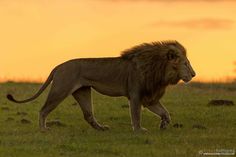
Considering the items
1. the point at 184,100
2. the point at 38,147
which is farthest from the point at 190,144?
the point at 184,100

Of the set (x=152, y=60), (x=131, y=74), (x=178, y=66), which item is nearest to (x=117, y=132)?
(x=131, y=74)

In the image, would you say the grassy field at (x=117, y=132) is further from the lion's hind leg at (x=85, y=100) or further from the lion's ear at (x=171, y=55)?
the lion's ear at (x=171, y=55)

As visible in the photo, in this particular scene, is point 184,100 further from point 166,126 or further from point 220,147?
point 220,147

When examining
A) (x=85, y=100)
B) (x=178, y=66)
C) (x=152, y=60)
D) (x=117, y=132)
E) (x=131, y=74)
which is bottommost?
(x=117, y=132)

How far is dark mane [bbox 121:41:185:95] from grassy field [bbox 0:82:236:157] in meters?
0.92

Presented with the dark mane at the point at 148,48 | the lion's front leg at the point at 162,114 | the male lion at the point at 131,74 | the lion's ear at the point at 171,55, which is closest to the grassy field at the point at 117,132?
the lion's front leg at the point at 162,114

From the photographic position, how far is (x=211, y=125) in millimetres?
16047

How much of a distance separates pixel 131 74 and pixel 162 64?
0.66m

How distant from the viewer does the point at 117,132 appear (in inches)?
578

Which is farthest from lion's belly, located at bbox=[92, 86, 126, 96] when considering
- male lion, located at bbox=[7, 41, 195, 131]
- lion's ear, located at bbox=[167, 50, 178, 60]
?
lion's ear, located at bbox=[167, 50, 178, 60]

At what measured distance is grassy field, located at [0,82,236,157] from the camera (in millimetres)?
12047

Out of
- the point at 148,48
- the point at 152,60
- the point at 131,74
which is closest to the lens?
the point at 131,74

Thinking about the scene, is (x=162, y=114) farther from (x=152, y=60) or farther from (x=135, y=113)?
(x=152, y=60)

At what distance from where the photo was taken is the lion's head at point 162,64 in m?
15.1
